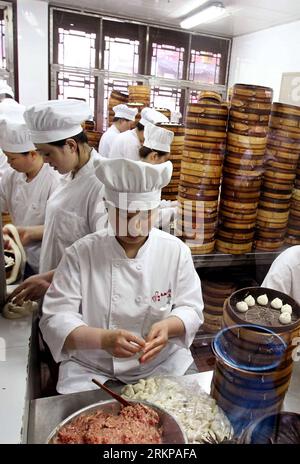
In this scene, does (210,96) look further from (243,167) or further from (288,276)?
(288,276)

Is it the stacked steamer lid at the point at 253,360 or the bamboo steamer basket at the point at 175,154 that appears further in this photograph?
the bamboo steamer basket at the point at 175,154

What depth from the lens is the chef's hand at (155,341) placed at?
0.84 m

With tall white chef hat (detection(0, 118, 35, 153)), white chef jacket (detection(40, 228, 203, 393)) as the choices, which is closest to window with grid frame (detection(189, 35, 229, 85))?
white chef jacket (detection(40, 228, 203, 393))

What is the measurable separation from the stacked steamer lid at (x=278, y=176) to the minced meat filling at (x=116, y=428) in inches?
47.2

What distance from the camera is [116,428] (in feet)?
1.99

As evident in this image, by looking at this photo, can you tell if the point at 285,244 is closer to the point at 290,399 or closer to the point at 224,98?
the point at 224,98

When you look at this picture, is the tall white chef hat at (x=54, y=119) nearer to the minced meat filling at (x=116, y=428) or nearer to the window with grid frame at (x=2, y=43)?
the window with grid frame at (x=2, y=43)

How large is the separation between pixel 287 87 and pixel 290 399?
102 cm

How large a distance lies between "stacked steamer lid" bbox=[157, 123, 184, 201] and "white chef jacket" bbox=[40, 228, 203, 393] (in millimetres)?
752

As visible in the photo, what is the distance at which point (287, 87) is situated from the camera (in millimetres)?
1240

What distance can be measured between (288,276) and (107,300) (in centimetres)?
58

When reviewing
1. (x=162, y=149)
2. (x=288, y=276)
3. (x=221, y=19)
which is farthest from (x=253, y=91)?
(x=288, y=276)

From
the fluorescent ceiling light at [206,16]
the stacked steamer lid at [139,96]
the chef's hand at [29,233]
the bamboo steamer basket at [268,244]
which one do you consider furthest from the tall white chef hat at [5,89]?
the bamboo steamer basket at [268,244]

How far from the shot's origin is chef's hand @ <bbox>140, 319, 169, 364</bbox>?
84 centimetres
